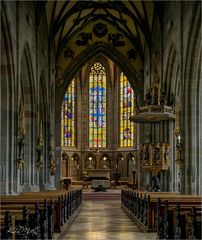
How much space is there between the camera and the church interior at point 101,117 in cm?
1402

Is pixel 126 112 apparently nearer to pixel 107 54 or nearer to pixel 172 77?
pixel 107 54

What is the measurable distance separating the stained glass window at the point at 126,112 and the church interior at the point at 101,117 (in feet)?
0.35

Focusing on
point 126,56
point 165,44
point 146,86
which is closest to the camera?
point 165,44

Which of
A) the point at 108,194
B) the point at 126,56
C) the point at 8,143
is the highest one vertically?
the point at 126,56

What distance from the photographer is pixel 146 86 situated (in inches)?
1474

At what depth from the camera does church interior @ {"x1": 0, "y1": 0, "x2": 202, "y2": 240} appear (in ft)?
46.0

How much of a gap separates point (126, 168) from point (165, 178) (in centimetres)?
1904

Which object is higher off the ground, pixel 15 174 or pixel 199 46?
pixel 199 46

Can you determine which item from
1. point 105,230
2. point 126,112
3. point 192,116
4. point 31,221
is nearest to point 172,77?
point 192,116

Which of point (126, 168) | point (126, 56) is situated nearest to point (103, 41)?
point (126, 56)

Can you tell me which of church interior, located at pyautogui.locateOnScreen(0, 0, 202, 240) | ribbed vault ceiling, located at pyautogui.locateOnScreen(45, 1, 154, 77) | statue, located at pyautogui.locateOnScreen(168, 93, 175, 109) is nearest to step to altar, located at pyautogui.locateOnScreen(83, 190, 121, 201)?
church interior, located at pyautogui.locateOnScreen(0, 0, 202, 240)

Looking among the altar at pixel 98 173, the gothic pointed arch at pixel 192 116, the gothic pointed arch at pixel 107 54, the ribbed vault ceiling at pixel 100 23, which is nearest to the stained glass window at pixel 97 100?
the altar at pixel 98 173

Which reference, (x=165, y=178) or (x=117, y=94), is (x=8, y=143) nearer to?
(x=165, y=178)

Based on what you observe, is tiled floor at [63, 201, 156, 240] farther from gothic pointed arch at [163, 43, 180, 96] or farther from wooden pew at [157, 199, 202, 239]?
gothic pointed arch at [163, 43, 180, 96]
